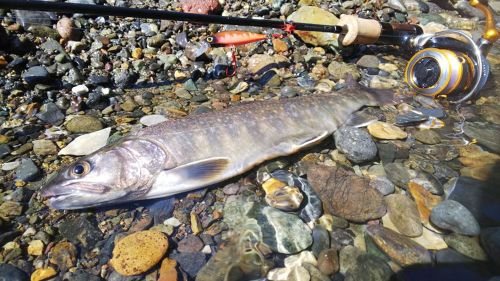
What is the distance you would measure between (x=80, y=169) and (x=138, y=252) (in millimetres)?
1064

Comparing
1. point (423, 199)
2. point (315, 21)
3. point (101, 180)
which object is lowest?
point (101, 180)

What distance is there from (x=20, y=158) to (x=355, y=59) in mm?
5748

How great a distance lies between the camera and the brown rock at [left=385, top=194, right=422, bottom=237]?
329cm

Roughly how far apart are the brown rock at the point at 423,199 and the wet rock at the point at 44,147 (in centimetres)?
439

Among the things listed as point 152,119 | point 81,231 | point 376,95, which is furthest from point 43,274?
point 376,95

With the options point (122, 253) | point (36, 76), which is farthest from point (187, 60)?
point (122, 253)

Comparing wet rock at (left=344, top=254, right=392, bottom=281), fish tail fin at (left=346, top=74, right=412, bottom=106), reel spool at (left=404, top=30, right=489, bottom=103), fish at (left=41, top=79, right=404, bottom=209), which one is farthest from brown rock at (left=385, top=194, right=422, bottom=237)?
reel spool at (left=404, top=30, right=489, bottom=103)

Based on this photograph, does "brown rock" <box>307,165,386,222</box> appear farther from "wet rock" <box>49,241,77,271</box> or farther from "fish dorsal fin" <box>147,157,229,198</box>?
"wet rock" <box>49,241,77,271</box>

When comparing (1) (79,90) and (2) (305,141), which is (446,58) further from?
(1) (79,90)

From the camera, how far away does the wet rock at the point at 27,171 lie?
3.68 meters

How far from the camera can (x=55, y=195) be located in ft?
10.5

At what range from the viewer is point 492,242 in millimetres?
3016

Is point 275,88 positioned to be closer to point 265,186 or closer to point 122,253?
point 265,186

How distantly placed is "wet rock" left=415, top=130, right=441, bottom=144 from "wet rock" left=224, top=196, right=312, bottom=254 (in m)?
2.37
